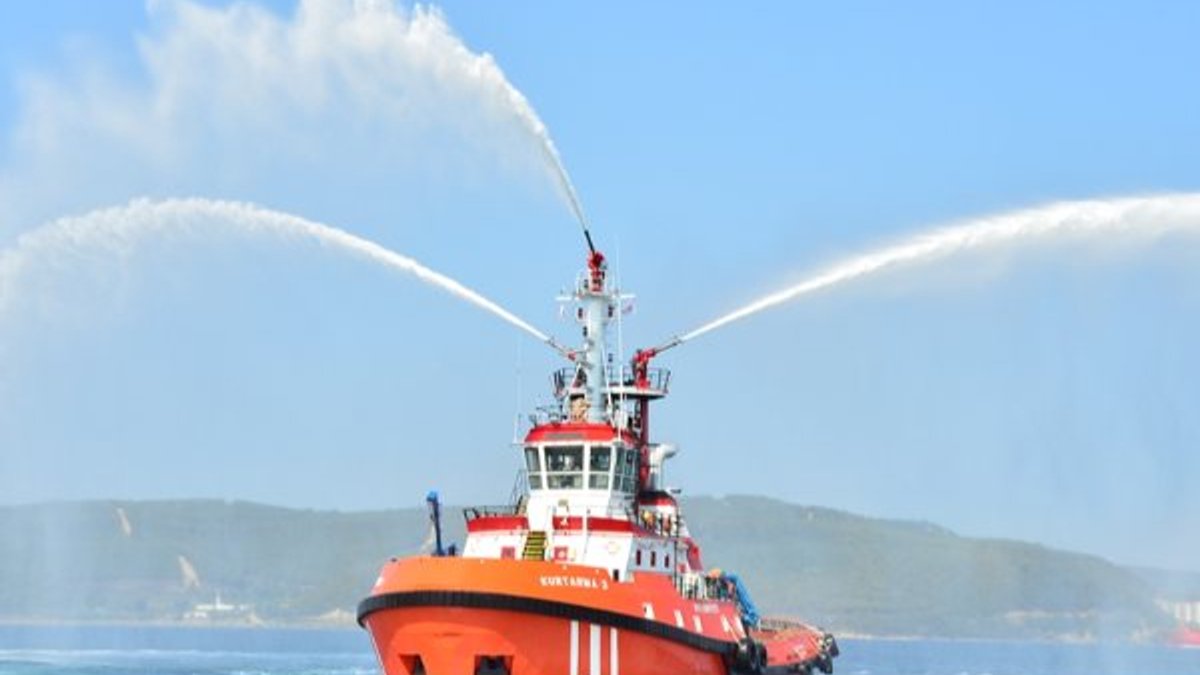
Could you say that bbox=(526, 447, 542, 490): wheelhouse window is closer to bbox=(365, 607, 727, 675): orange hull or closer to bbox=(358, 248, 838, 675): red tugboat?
bbox=(358, 248, 838, 675): red tugboat

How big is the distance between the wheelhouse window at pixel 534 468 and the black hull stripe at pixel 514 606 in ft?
16.7

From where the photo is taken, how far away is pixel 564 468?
50.3 m

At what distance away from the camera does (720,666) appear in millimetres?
51125

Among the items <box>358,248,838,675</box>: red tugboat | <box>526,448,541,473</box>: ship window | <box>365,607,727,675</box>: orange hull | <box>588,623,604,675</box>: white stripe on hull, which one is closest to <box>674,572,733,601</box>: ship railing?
<box>358,248,838,675</box>: red tugboat

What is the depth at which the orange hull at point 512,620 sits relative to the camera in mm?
44625

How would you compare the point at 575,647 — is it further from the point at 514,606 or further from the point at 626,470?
the point at 626,470

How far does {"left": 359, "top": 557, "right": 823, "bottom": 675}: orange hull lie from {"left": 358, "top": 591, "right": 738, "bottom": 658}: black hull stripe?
2 cm

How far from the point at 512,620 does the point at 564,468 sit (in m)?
6.48

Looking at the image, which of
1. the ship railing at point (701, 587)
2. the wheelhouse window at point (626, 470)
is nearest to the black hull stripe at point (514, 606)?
the ship railing at point (701, 587)

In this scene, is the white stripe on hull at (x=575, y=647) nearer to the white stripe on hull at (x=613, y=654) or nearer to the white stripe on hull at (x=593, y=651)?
the white stripe on hull at (x=593, y=651)

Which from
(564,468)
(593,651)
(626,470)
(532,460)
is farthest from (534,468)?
(593,651)

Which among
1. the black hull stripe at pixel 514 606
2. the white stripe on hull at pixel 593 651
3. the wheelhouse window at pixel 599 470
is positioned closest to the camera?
the black hull stripe at pixel 514 606

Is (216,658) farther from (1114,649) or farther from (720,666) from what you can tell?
(1114,649)

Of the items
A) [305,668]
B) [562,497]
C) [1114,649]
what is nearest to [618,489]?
[562,497]
